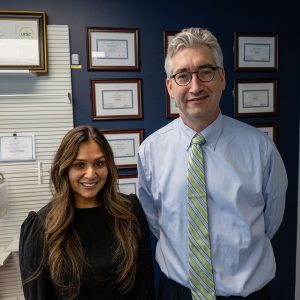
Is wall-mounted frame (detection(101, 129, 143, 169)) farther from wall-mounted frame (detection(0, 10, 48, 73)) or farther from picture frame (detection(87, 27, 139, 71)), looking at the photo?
wall-mounted frame (detection(0, 10, 48, 73))

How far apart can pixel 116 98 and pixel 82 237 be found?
48.0 inches

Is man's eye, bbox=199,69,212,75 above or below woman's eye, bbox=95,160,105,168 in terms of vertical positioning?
above

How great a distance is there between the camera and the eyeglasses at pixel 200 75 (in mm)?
1264

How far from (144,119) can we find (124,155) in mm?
318

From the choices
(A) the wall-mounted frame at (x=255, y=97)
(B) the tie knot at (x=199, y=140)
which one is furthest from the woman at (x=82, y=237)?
(A) the wall-mounted frame at (x=255, y=97)

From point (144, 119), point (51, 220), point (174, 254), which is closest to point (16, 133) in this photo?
point (144, 119)

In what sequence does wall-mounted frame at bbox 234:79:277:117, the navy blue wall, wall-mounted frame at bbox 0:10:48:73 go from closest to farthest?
wall-mounted frame at bbox 0:10:48:73
the navy blue wall
wall-mounted frame at bbox 234:79:277:117

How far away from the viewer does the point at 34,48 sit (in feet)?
6.84

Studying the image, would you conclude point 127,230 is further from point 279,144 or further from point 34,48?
point 279,144

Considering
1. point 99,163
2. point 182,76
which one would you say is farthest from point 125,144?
point 182,76

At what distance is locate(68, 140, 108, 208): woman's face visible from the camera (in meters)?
1.26

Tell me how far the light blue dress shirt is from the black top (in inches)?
7.0

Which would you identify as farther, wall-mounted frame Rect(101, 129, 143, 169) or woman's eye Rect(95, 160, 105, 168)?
wall-mounted frame Rect(101, 129, 143, 169)

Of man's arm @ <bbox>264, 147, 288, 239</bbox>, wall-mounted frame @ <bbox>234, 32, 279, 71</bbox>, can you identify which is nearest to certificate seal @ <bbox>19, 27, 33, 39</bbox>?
wall-mounted frame @ <bbox>234, 32, 279, 71</bbox>
